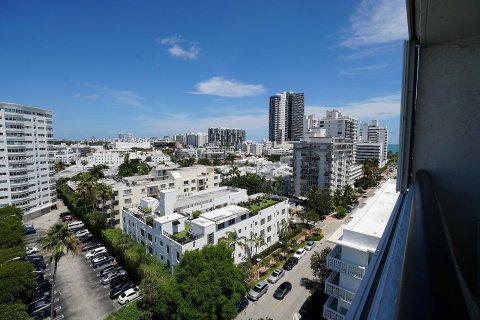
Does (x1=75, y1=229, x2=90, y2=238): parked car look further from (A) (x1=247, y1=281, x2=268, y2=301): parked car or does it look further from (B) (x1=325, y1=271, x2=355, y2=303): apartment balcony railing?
(B) (x1=325, y1=271, x2=355, y2=303): apartment balcony railing

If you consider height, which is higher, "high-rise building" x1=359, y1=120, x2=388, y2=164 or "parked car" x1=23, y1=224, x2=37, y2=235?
"high-rise building" x1=359, y1=120, x2=388, y2=164

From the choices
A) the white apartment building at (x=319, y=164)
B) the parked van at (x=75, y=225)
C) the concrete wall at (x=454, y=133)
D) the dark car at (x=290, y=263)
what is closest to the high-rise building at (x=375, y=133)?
the white apartment building at (x=319, y=164)

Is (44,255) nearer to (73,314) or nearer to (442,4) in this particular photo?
(73,314)

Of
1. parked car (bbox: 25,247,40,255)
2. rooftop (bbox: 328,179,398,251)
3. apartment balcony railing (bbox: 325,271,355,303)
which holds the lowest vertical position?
parked car (bbox: 25,247,40,255)

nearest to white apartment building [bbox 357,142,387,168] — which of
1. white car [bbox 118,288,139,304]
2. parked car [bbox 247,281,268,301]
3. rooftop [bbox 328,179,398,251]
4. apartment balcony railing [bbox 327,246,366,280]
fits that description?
rooftop [bbox 328,179,398,251]

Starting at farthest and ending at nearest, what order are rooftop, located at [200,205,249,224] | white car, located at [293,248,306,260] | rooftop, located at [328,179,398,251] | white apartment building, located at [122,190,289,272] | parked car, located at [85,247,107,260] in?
parked car, located at [85,247,107,260]
white car, located at [293,248,306,260]
rooftop, located at [200,205,249,224]
white apartment building, located at [122,190,289,272]
rooftop, located at [328,179,398,251]

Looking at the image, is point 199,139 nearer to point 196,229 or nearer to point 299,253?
point 299,253

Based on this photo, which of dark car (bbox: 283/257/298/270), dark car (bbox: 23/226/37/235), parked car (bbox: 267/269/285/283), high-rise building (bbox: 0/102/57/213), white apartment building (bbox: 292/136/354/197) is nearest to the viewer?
parked car (bbox: 267/269/285/283)

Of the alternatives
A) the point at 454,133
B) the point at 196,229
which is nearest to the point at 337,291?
the point at 196,229
